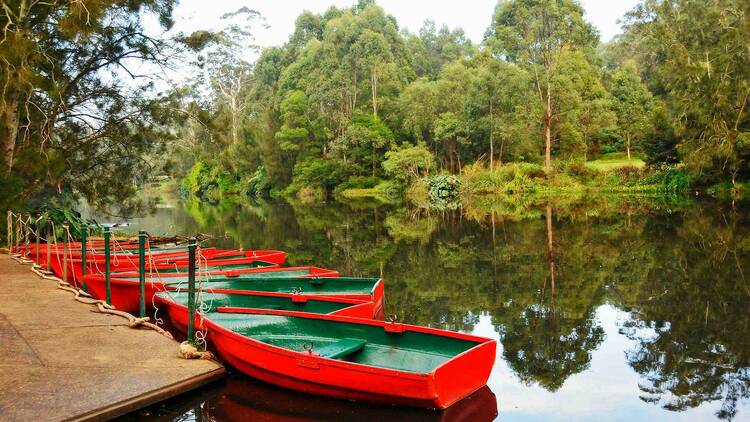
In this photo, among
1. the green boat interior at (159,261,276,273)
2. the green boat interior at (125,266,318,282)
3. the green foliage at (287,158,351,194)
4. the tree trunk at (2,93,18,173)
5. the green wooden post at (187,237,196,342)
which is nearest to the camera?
the green wooden post at (187,237,196,342)

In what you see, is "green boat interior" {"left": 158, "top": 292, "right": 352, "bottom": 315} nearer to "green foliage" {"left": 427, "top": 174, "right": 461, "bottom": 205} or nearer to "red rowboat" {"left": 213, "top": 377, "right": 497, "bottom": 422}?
"red rowboat" {"left": 213, "top": 377, "right": 497, "bottom": 422}

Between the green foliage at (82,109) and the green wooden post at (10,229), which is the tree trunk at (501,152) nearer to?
the green foliage at (82,109)

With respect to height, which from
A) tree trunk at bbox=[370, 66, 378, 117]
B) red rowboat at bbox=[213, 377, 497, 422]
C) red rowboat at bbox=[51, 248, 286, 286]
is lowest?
red rowboat at bbox=[213, 377, 497, 422]

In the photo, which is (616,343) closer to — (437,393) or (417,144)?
A: (437,393)

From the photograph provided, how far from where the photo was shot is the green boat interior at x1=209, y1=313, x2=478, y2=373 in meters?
6.85

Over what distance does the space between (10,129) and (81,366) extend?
1151 centimetres

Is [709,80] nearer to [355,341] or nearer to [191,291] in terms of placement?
[355,341]

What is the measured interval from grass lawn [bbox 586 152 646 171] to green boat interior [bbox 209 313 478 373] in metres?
37.8

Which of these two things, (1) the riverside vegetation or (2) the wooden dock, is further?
(1) the riverside vegetation

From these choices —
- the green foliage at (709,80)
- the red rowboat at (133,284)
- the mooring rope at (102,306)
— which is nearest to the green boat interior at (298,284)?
the red rowboat at (133,284)

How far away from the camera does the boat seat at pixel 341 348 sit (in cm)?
677

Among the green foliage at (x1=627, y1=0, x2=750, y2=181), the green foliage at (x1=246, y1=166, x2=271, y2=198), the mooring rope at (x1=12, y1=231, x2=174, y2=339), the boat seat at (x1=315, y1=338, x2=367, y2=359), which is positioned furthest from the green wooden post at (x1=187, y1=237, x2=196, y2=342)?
the green foliage at (x1=246, y1=166, x2=271, y2=198)

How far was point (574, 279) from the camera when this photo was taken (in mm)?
13516

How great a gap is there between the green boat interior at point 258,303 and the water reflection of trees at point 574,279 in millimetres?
2062
